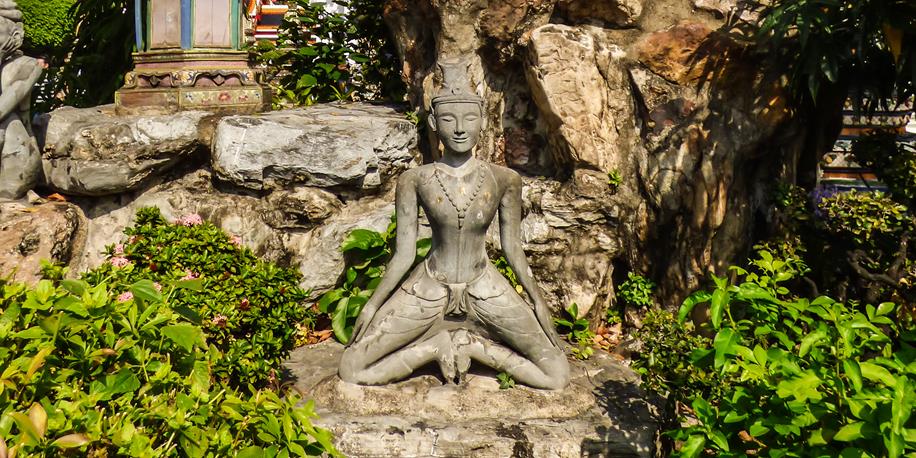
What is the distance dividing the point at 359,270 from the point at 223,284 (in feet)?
3.91

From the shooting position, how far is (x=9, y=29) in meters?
5.47

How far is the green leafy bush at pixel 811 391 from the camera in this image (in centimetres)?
221

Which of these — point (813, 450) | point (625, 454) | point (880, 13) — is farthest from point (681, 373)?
point (880, 13)

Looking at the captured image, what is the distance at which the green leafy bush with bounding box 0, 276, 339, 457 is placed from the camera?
7.34ft

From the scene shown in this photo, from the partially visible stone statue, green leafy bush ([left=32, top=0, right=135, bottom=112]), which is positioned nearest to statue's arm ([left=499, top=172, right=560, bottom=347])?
the partially visible stone statue

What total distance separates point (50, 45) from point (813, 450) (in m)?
15.4

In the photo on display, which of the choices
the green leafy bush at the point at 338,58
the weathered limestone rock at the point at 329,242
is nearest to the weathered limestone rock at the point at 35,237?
the weathered limestone rock at the point at 329,242

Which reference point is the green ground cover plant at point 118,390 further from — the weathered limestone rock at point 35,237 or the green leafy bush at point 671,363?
the weathered limestone rock at point 35,237

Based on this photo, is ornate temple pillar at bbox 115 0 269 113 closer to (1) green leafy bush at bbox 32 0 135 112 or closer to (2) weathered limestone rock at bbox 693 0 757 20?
(1) green leafy bush at bbox 32 0 135 112

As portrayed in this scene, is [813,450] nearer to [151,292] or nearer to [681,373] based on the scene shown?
[681,373]

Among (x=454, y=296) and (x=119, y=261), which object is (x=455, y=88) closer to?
(x=454, y=296)

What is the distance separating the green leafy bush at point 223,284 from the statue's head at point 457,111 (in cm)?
140

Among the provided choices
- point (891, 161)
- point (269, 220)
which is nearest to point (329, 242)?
point (269, 220)

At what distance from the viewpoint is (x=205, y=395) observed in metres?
2.51
